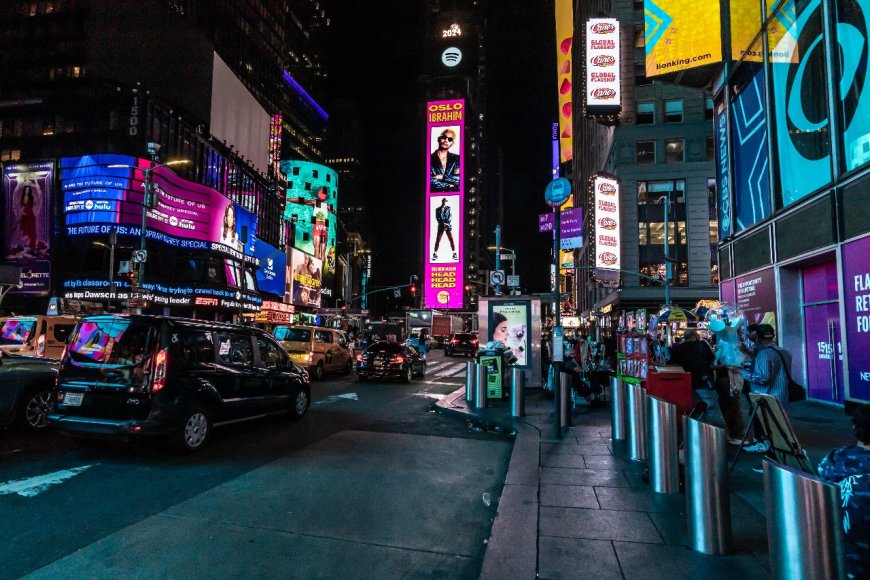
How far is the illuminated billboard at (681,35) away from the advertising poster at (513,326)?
9.41 meters

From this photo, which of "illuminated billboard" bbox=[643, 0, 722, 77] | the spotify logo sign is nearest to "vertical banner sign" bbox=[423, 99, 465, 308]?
the spotify logo sign

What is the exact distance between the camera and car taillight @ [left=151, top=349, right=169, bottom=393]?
652 cm

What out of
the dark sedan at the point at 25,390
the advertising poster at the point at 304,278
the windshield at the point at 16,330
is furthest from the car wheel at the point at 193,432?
the advertising poster at the point at 304,278

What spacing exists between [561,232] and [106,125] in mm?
38952

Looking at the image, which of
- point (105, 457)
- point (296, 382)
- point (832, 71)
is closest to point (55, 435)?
point (105, 457)

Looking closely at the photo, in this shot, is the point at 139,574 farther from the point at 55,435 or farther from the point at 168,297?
the point at 168,297

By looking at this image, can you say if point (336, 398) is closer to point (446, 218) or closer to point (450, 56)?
point (446, 218)

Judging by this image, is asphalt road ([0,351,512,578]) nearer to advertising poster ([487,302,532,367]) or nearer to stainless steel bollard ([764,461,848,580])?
stainless steel bollard ([764,461,848,580])

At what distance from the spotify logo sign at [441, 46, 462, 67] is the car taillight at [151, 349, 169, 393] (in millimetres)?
121742

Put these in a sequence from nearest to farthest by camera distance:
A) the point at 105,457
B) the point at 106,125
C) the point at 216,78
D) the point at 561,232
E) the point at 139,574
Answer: the point at 139,574 → the point at 105,457 → the point at 561,232 → the point at 106,125 → the point at 216,78

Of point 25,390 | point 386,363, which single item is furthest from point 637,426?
point 386,363

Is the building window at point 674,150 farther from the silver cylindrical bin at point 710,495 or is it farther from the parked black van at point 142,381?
the silver cylindrical bin at point 710,495

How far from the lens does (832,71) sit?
1085 centimetres

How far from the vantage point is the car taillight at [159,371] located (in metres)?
6.52
